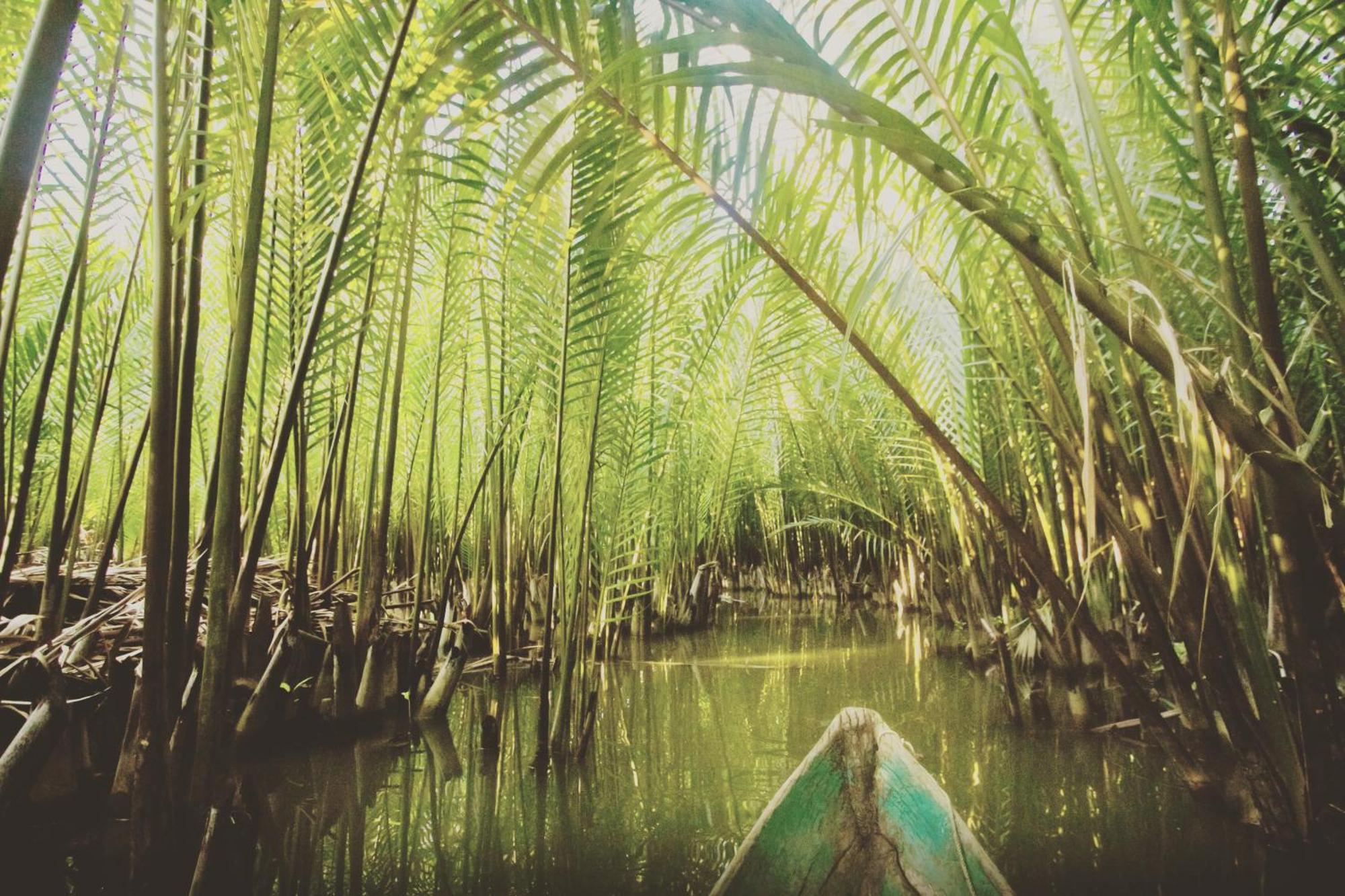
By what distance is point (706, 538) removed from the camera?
191 inches

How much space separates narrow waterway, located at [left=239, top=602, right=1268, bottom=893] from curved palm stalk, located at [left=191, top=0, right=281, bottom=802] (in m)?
0.53

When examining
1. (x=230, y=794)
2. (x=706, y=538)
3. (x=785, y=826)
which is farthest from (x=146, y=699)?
(x=706, y=538)

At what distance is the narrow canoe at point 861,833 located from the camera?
85 cm

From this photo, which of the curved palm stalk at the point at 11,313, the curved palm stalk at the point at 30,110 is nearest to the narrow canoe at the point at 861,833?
the curved palm stalk at the point at 30,110

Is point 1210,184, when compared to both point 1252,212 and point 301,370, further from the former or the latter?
point 301,370

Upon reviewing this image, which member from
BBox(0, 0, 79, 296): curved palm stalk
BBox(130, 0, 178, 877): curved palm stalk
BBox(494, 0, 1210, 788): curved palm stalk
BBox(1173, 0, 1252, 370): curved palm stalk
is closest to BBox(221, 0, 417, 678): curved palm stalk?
BBox(130, 0, 178, 877): curved palm stalk

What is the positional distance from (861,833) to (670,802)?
2.08 ft

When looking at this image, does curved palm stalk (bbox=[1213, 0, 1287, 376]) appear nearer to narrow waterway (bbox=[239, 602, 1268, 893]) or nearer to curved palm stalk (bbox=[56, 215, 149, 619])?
narrow waterway (bbox=[239, 602, 1268, 893])

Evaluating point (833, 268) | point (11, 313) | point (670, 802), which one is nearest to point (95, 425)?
point (11, 313)

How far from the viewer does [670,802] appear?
147cm

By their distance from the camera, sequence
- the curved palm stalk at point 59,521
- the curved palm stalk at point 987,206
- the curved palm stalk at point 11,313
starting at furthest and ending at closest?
the curved palm stalk at point 59,521 → the curved palm stalk at point 11,313 → the curved palm stalk at point 987,206

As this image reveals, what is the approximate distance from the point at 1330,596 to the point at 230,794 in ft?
5.06

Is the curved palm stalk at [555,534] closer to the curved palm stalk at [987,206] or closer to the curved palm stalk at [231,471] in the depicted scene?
the curved palm stalk at [231,471]

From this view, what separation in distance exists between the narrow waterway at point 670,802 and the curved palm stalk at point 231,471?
0.53 m
